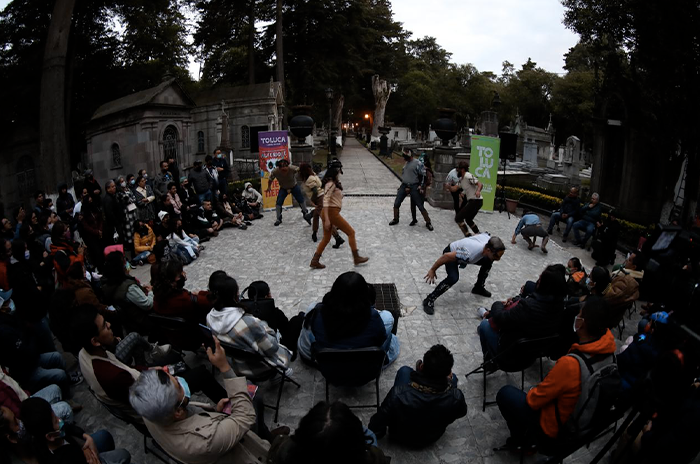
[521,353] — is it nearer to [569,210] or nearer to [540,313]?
[540,313]

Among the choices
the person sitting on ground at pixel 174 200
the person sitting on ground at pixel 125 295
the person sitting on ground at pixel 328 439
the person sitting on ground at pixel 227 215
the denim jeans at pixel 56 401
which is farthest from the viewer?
the person sitting on ground at pixel 227 215

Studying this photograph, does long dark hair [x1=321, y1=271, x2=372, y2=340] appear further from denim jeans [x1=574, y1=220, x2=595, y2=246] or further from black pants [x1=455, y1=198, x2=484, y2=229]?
denim jeans [x1=574, y1=220, x2=595, y2=246]

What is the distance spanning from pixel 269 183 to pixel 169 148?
11.4m

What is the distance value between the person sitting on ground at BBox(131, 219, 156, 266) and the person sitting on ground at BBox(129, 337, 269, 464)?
6202 mm

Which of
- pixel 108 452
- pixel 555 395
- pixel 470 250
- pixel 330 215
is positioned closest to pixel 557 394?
pixel 555 395

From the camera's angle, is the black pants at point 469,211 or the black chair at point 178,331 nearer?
the black chair at point 178,331

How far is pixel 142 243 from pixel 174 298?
4761 millimetres

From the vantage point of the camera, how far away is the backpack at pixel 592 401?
10.2 feet

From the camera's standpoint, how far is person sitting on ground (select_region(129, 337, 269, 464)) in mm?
2479

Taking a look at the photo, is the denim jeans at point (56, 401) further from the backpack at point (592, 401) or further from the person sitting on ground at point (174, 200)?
the person sitting on ground at point (174, 200)

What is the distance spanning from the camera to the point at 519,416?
3.54m

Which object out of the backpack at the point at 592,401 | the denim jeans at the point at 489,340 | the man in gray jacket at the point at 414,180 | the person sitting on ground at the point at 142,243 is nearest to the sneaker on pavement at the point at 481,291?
the denim jeans at the point at 489,340

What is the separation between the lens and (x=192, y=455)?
2658mm

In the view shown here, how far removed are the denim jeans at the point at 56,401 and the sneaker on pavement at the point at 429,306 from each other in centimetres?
436
